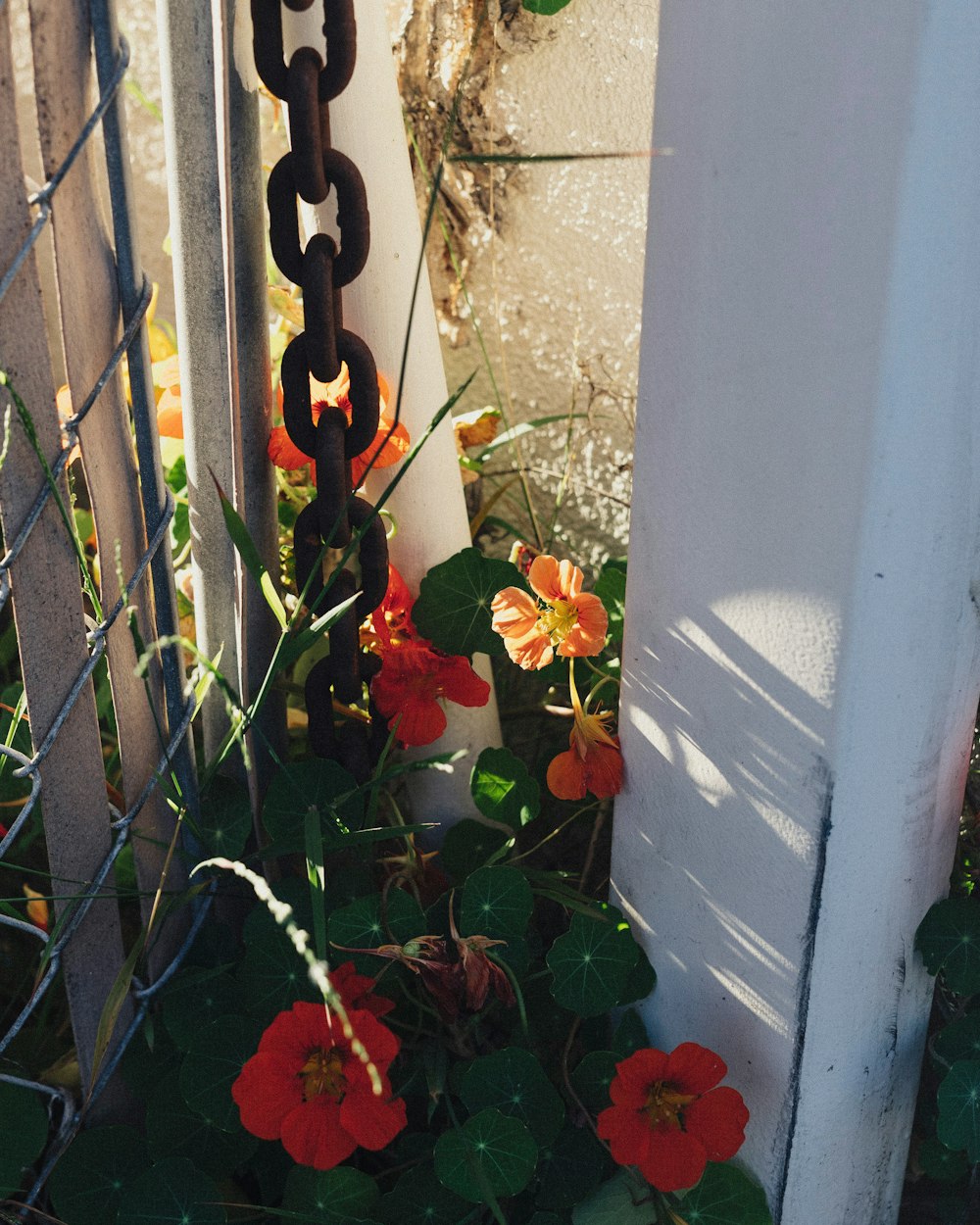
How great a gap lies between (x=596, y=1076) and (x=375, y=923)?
0.81ft

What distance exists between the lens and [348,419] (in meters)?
0.90

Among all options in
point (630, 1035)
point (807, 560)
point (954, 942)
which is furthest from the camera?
point (630, 1035)

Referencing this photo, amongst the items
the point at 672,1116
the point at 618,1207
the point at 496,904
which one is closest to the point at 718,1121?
the point at 672,1116

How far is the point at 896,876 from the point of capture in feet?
2.80

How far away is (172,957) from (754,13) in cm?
92

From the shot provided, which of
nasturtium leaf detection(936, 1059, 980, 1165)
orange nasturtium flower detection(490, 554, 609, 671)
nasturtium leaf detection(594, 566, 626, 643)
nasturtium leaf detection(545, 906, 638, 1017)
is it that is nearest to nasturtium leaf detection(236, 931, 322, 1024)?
nasturtium leaf detection(545, 906, 638, 1017)

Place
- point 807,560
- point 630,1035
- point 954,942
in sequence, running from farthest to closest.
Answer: point 630,1035
point 954,942
point 807,560

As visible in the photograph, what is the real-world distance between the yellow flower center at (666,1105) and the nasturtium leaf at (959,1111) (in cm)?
22

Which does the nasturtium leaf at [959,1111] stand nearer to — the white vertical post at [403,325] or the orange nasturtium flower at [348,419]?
the white vertical post at [403,325]

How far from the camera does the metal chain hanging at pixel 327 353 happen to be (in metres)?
0.73

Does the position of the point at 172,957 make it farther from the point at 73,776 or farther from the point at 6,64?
the point at 6,64

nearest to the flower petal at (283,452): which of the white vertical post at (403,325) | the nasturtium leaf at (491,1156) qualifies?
the white vertical post at (403,325)

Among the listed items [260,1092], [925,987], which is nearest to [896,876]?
[925,987]

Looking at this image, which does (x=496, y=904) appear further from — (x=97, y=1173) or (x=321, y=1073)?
(x=97, y=1173)
